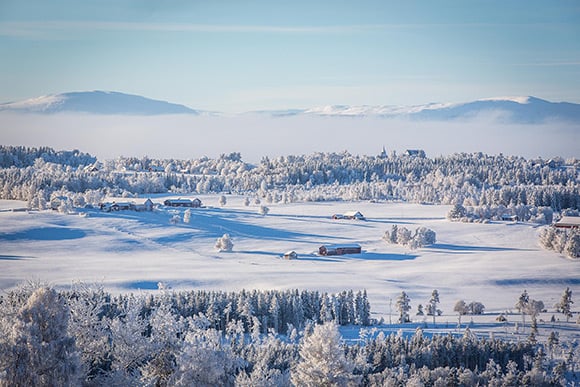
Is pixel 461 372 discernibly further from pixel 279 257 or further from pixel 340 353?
pixel 279 257

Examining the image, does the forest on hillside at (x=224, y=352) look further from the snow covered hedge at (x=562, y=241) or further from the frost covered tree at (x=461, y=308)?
the snow covered hedge at (x=562, y=241)

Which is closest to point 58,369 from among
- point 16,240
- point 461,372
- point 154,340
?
point 154,340

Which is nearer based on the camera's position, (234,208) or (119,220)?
(119,220)

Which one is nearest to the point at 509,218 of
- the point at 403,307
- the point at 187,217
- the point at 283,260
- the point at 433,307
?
the point at 283,260

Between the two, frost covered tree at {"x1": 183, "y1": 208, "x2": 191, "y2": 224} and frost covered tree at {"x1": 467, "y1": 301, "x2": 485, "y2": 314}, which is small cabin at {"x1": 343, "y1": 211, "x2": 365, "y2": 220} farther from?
frost covered tree at {"x1": 467, "y1": 301, "x2": 485, "y2": 314}

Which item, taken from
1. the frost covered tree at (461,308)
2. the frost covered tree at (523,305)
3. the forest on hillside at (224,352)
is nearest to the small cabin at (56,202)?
the forest on hillside at (224,352)

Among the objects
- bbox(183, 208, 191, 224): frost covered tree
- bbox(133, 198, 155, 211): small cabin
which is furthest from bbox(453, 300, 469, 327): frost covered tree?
bbox(133, 198, 155, 211): small cabin
